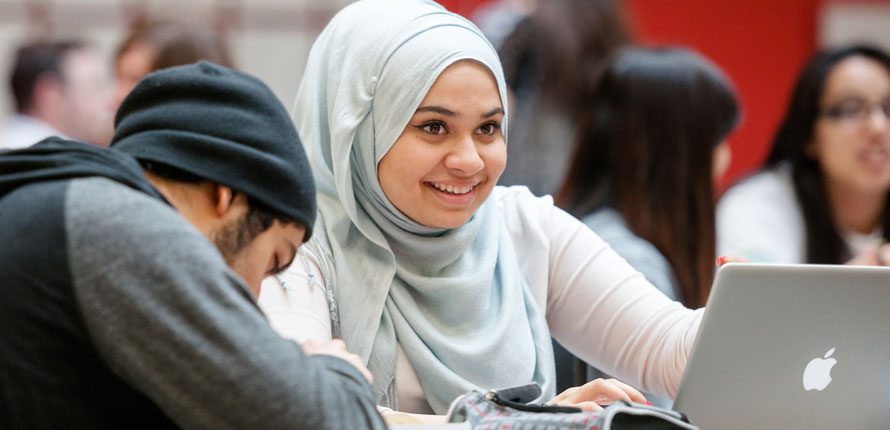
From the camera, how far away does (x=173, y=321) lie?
103 centimetres

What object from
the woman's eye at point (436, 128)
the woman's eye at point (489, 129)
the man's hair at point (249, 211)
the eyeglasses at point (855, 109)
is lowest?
the man's hair at point (249, 211)

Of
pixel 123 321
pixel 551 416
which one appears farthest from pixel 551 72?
pixel 123 321

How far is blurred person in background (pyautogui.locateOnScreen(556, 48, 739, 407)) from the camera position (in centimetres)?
249

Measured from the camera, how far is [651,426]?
1234 mm

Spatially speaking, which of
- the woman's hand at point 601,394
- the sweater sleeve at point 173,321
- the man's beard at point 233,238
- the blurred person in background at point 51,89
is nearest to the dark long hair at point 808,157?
the woman's hand at point 601,394

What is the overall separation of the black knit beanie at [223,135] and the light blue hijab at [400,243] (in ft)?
1.71

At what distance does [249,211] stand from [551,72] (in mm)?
2396

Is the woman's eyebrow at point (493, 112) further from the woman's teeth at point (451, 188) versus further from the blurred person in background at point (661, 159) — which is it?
the blurred person in background at point (661, 159)

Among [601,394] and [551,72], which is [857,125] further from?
[601,394]

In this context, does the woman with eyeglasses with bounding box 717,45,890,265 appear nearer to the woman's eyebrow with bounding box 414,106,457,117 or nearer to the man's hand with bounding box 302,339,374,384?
the woman's eyebrow with bounding box 414,106,457,117

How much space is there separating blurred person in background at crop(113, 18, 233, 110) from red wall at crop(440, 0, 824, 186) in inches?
110

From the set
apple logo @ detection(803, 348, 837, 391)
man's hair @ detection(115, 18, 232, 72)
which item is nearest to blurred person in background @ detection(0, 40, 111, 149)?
man's hair @ detection(115, 18, 232, 72)

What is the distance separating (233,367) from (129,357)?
10 centimetres

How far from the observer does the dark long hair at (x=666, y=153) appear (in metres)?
2.50
